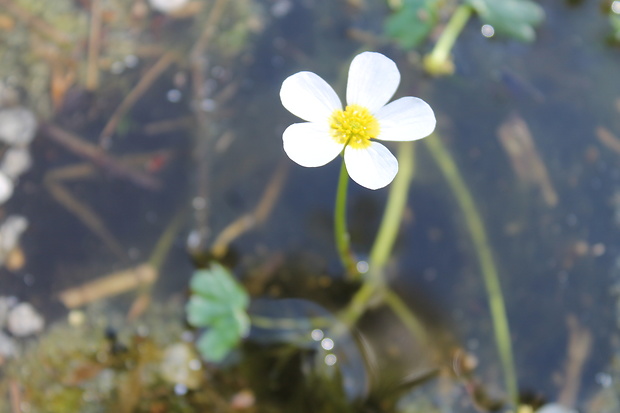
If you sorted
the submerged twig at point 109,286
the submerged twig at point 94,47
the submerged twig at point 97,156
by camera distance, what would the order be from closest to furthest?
the submerged twig at point 109,286 → the submerged twig at point 97,156 → the submerged twig at point 94,47

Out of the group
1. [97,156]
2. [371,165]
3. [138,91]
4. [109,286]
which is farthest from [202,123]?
[371,165]

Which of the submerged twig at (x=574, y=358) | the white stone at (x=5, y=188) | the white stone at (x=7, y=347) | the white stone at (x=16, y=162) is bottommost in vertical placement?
the submerged twig at (x=574, y=358)

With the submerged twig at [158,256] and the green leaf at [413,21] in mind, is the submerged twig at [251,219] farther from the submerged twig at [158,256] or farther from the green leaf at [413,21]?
the green leaf at [413,21]

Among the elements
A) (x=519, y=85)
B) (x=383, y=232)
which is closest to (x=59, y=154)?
(x=383, y=232)

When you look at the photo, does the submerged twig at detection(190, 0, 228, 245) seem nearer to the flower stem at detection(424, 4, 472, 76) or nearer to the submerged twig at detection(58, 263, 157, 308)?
the submerged twig at detection(58, 263, 157, 308)

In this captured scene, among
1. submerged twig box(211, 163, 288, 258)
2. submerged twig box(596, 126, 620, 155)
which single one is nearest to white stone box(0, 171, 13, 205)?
submerged twig box(211, 163, 288, 258)

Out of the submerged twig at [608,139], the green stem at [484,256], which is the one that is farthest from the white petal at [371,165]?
the submerged twig at [608,139]

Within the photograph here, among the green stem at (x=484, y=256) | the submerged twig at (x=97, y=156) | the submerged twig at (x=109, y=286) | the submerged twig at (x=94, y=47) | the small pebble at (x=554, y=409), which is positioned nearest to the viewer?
the small pebble at (x=554, y=409)
